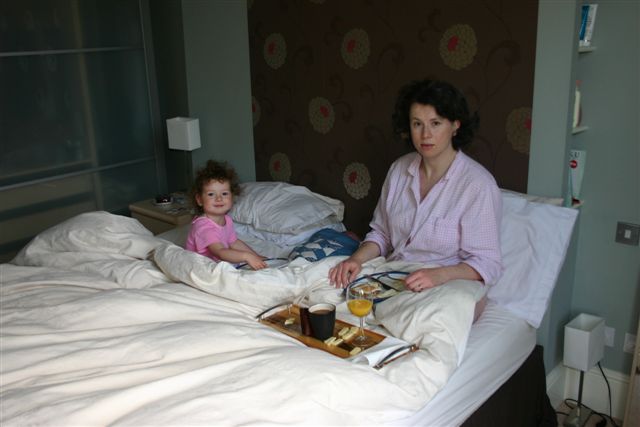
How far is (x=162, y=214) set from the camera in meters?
3.45

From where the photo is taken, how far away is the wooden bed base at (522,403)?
1.92 m

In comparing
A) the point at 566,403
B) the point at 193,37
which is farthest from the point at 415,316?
the point at 193,37

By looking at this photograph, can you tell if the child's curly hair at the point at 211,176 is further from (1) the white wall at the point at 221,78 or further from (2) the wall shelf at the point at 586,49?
(2) the wall shelf at the point at 586,49

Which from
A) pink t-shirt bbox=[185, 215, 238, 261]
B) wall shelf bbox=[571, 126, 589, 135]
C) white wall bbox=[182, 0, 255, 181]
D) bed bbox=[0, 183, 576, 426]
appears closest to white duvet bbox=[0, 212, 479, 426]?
bed bbox=[0, 183, 576, 426]

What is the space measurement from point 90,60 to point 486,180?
102 inches

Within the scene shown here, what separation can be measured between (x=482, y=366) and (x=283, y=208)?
1.30 meters

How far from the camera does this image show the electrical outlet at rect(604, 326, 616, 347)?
250 cm

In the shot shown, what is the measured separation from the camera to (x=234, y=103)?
11.3ft

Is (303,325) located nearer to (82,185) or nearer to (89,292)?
(89,292)

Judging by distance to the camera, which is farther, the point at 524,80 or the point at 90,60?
the point at 90,60

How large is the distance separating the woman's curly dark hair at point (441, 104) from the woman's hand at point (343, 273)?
21.2 inches

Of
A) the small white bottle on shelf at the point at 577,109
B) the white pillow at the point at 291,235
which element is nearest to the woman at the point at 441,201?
the small white bottle on shelf at the point at 577,109

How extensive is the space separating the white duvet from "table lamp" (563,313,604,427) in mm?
737

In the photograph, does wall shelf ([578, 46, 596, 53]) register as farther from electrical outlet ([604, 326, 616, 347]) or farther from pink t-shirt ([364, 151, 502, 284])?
electrical outlet ([604, 326, 616, 347])
